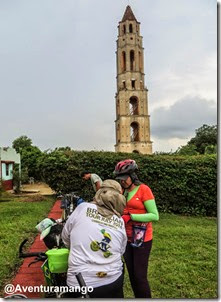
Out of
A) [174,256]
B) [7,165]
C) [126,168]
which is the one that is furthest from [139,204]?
[7,165]

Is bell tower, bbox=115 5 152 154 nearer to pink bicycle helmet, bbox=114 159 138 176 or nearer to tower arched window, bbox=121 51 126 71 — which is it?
tower arched window, bbox=121 51 126 71

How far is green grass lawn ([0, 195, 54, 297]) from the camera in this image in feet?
11.1

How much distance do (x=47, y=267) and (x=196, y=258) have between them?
2.74 metres

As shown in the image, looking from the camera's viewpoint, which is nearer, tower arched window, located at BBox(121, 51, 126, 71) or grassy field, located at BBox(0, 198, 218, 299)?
grassy field, located at BBox(0, 198, 218, 299)

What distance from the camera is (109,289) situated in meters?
1.70

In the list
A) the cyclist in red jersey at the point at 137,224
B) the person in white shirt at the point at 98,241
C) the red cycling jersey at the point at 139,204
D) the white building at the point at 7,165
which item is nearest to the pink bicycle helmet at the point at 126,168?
the cyclist in red jersey at the point at 137,224

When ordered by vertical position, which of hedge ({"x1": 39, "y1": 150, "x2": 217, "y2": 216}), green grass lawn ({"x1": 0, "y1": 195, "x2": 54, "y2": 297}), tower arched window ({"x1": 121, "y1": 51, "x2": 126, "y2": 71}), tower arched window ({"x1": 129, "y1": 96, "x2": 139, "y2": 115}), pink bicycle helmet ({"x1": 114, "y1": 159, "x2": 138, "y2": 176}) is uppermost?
tower arched window ({"x1": 121, "y1": 51, "x2": 126, "y2": 71})

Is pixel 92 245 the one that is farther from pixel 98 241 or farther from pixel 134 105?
pixel 134 105

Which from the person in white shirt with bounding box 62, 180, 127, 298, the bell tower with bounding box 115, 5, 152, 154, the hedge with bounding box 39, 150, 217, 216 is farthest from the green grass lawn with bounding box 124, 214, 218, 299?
the bell tower with bounding box 115, 5, 152, 154

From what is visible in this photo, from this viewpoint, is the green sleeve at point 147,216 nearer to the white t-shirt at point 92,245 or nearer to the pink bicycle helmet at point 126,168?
the pink bicycle helmet at point 126,168

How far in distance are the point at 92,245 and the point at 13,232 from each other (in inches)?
160

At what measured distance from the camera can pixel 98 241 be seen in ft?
5.25

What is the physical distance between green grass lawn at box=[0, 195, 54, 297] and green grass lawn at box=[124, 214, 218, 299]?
4.60ft

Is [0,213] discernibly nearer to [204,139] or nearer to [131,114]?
[131,114]
